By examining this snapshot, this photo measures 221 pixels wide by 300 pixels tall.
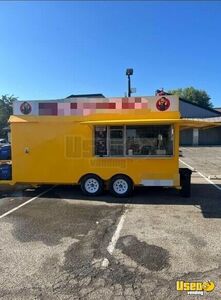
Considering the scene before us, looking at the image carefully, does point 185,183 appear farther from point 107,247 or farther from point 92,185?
point 107,247

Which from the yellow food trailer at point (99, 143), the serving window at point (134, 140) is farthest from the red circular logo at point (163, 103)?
the serving window at point (134, 140)

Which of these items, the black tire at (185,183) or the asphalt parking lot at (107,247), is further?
the black tire at (185,183)

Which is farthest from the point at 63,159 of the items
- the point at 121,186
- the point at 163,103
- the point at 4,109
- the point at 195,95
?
the point at 195,95

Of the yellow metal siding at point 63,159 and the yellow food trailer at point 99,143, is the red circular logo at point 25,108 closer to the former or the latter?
the yellow food trailer at point 99,143

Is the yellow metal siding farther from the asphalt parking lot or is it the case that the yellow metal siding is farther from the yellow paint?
the asphalt parking lot

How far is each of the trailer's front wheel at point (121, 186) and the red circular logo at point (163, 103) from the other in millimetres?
2474

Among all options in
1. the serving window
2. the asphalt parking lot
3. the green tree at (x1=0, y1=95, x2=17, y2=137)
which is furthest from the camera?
the green tree at (x1=0, y1=95, x2=17, y2=137)

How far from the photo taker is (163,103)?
35.1 feet

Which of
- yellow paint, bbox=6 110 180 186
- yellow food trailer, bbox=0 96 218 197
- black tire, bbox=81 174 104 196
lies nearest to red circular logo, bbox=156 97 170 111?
yellow food trailer, bbox=0 96 218 197

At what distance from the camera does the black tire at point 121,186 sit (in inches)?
426

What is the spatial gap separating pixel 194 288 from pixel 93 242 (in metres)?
2.41

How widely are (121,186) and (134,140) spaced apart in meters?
1.55

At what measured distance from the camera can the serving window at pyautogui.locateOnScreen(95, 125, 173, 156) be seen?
417 inches

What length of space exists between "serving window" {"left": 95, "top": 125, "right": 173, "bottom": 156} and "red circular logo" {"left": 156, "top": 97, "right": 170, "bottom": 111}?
0.61 metres
